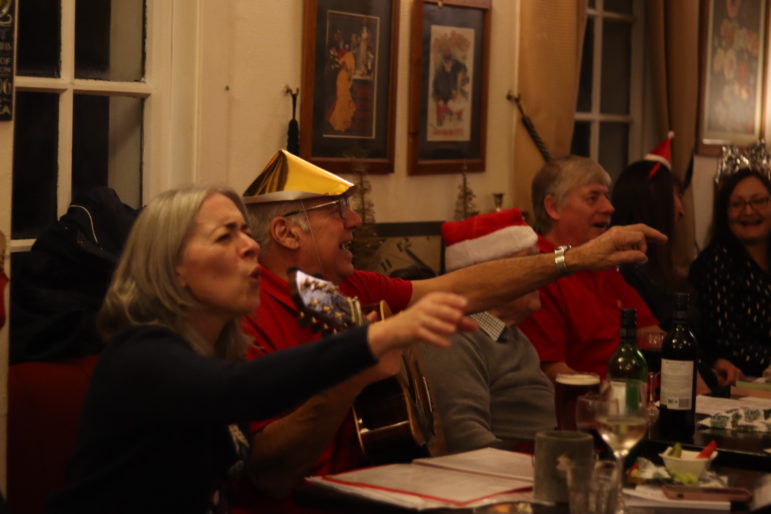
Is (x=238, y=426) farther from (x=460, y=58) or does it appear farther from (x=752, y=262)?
(x=752, y=262)

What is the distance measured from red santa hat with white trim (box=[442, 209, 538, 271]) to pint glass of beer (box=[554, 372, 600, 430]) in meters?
1.01

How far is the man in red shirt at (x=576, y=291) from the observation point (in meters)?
3.82

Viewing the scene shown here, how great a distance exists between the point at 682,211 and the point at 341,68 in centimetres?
212

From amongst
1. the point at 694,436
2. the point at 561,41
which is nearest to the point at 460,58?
the point at 561,41

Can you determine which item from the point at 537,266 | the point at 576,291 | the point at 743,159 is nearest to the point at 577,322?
the point at 576,291

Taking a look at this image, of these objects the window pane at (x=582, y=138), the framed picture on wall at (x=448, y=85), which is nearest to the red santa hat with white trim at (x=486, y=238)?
the framed picture on wall at (x=448, y=85)

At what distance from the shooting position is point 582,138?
5.51 m

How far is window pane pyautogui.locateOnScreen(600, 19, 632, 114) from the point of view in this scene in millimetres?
5633

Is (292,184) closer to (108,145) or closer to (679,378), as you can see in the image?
(108,145)

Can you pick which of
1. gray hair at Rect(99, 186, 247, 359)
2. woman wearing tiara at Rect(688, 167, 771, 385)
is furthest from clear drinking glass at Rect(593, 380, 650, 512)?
woman wearing tiara at Rect(688, 167, 771, 385)

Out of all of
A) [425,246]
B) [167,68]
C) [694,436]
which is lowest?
[694,436]

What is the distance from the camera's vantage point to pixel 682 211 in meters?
5.27

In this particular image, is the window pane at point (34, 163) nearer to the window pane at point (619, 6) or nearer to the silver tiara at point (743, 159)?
the window pane at point (619, 6)

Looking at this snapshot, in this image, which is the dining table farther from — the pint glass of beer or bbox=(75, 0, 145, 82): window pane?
bbox=(75, 0, 145, 82): window pane
